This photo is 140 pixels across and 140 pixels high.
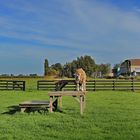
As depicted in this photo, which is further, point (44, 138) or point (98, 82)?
point (98, 82)

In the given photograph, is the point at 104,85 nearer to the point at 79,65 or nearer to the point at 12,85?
the point at 12,85

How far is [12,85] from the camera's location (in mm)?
37969

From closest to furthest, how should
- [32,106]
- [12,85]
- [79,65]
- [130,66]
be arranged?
1. [32,106]
2. [12,85]
3. [79,65]
4. [130,66]

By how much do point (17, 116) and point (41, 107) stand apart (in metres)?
1.80

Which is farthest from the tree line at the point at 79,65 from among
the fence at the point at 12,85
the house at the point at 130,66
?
the fence at the point at 12,85

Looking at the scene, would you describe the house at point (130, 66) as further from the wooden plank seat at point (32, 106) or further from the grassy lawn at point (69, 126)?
the grassy lawn at point (69, 126)

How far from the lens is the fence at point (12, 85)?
37022mm

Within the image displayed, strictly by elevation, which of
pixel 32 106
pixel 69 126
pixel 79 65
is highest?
pixel 79 65

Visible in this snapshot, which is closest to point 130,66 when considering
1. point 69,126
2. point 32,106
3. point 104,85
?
point 104,85

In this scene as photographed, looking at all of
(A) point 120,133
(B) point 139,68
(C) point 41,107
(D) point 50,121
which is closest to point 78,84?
(C) point 41,107

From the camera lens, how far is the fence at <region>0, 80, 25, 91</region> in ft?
121

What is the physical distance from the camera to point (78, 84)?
612 inches

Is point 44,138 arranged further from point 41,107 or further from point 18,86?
point 18,86

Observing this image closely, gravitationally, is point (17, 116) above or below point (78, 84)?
below
